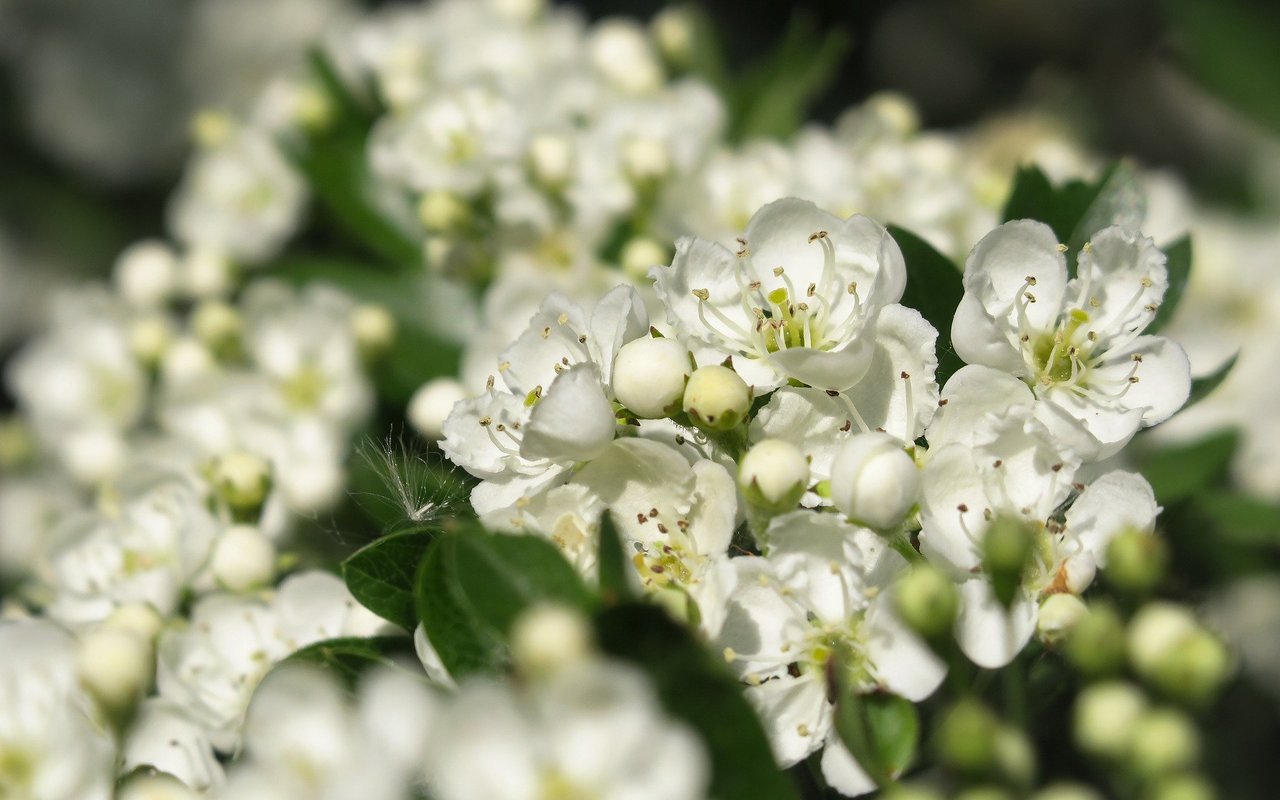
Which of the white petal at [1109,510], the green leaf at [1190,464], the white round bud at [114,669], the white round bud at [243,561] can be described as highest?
the white petal at [1109,510]

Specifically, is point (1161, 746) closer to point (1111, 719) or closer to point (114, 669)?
point (1111, 719)

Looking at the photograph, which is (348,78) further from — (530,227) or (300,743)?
(300,743)

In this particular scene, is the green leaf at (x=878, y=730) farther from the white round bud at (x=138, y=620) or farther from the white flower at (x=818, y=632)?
the white round bud at (x=138, y=620)

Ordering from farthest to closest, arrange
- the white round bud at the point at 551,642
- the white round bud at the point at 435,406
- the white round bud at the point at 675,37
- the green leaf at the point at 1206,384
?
the white round bud at the point at 675,37 < the white round bud at the point at 435,406 < the green leaf at the point at 1206,384 < the white round bud at the point at 551,642

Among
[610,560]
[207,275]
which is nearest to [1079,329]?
[610,560]

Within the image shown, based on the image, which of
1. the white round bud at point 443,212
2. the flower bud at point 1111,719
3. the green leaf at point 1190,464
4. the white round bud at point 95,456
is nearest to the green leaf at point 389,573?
the flower bud at point 1111,719

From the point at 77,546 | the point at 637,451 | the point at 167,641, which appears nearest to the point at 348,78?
the point at 77,546

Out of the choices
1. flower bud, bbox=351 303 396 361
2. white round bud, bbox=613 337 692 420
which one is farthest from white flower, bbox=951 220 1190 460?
flower bud, bbox=351 303 396 361

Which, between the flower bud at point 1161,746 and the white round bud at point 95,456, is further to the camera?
the white round bud at point 95,456
